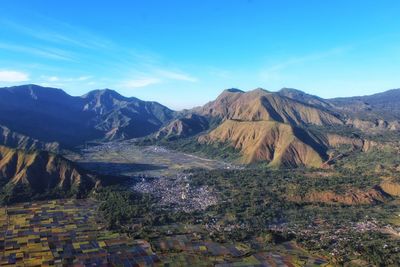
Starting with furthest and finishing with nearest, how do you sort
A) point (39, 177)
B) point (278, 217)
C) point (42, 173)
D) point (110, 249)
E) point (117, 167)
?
point (117, 167) → point (42, 173) → point (39, 177) → point (278, 217) → point (110, 249)

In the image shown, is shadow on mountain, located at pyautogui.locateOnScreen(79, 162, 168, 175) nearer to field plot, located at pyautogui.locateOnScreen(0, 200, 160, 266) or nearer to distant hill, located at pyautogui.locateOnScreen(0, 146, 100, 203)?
distant hill, located at pyautogui.locateOnScreen(0, 146, 100, 203)

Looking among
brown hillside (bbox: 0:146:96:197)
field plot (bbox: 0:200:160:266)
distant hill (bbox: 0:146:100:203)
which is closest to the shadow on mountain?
brown hillside (bbox: 0:146:96:197)

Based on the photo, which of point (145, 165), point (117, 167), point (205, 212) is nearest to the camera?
point (205, 212)

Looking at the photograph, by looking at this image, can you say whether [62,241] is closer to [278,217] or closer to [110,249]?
[110,249]

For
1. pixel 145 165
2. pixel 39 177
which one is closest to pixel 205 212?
pixel 39 177

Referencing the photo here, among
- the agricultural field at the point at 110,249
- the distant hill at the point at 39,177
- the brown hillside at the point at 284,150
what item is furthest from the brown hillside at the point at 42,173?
the brown hillside at the point at 284,150

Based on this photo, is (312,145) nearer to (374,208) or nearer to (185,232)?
(374,208)
